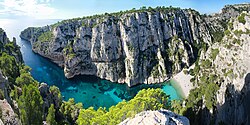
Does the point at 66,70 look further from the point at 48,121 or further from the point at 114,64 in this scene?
the point at 48,121

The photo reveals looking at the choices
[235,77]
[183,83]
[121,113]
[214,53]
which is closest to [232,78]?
[235,77]

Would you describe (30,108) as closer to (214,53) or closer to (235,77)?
(235,77)

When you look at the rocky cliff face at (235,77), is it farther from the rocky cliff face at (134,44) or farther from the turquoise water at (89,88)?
the rocky cliff face at (134,44)

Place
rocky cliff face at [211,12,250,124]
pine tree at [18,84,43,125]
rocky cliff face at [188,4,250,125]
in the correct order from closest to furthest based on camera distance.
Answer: pine tree at [18,84,43,125] → rocky cliff face at [211,12,250,124] → rocky cliff face at [188,4,250,125]

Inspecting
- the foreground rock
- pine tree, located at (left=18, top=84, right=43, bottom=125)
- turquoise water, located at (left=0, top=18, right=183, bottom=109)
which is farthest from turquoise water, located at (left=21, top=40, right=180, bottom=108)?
the foreground rock

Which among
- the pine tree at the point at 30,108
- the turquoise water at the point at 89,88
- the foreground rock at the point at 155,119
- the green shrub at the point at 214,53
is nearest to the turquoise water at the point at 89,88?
the turquoise water at the point at 89,88

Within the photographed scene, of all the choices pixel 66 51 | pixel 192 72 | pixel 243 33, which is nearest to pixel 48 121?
pixel 243 33

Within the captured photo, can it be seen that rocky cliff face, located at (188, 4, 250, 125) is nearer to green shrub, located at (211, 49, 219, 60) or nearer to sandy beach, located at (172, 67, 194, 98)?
green shrub, located at (211, 49, 219, 60)
